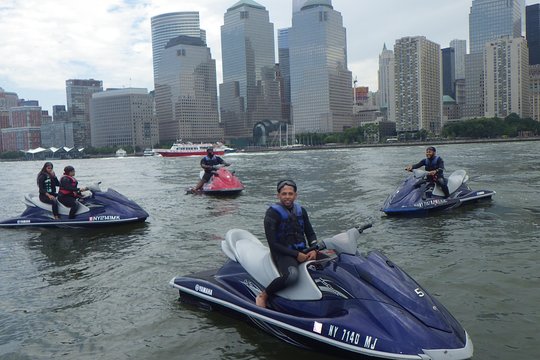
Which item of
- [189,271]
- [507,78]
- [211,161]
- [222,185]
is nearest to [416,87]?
[507,78]

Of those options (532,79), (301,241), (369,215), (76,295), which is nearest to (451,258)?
(301,241)

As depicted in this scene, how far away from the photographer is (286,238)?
18.5 ft

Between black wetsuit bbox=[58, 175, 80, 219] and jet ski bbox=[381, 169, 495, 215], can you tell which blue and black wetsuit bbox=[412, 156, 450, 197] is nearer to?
jet ski bbox=[381, 169, 495, 215]

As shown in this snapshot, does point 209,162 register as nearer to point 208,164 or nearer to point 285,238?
point 208,164

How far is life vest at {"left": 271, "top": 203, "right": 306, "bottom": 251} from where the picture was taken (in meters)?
5.61

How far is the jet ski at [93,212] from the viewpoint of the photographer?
12508 millimetres

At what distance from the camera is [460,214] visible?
13.1 metres

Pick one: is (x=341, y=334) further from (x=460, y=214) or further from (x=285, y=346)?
(x=460, y=214)

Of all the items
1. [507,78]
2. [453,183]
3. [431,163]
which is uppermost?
[507,78]

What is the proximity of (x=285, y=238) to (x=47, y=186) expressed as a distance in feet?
29.6

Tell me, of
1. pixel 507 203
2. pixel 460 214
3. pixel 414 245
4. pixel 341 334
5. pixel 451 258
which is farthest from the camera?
pixel 507 203

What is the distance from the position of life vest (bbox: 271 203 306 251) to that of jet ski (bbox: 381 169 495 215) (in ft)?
25.2

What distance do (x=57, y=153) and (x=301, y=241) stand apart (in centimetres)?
20244

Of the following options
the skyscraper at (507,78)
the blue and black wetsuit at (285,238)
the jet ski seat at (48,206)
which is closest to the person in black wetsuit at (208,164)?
the jet ski seat at (48,206)
